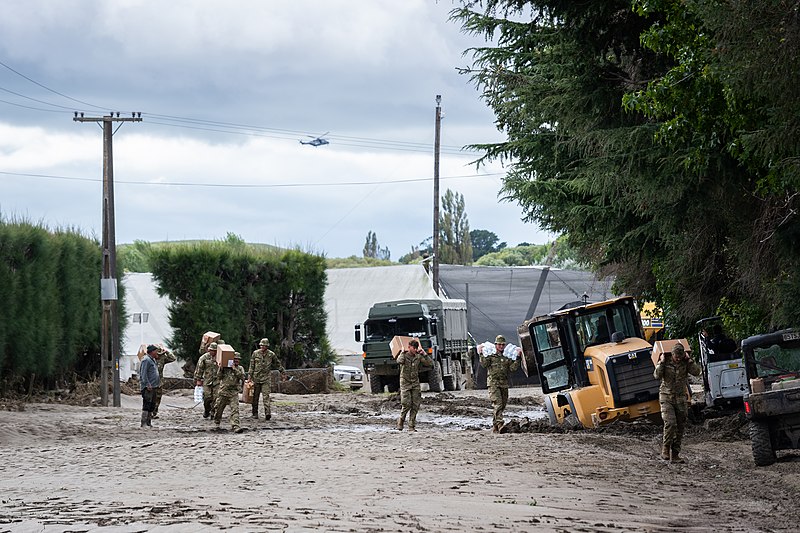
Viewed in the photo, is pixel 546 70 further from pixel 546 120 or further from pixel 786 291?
pixel 786 291

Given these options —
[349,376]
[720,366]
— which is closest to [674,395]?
[720,366]

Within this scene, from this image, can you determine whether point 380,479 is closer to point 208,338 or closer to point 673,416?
point 673,416

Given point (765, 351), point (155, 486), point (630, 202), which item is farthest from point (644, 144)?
point (155, 486)

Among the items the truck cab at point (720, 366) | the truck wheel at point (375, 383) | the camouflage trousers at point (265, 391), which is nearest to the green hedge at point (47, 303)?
the camouflage trousers at point (265, 391)

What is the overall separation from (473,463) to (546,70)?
9118mm

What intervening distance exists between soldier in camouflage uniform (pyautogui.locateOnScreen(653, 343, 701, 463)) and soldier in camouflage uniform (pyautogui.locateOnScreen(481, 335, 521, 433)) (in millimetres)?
5447

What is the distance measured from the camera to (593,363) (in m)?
20.6

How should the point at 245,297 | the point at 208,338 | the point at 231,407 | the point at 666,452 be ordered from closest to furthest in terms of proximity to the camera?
the point at 666,452, the point at 231,407, the point at 208,338, the point at 245,297

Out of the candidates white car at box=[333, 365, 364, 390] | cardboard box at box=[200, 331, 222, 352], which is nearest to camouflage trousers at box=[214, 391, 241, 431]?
cardboard box at box=[200, 331, 222, 352]

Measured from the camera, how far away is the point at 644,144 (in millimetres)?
16797

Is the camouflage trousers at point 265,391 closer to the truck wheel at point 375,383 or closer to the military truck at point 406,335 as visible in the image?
the military truck at point 406,335

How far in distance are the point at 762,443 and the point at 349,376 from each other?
33.0 metres

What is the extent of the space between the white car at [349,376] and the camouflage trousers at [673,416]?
3018cm

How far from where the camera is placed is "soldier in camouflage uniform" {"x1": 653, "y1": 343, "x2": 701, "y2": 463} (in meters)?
15.9
